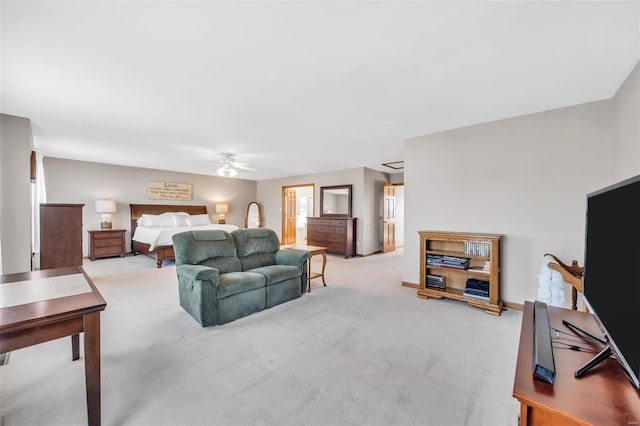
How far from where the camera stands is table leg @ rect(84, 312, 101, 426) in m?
1.37

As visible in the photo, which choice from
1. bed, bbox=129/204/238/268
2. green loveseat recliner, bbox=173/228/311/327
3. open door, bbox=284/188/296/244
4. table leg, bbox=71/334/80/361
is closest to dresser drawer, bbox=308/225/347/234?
open door, bbox=284/188/296/244

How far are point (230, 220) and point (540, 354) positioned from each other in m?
8.90

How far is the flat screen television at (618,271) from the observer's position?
766 millimetres

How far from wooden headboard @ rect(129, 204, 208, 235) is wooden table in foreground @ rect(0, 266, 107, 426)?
19.2 feet

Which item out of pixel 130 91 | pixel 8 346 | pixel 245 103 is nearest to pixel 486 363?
pixel 8 346

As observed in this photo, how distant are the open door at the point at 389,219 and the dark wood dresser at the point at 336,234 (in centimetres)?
107

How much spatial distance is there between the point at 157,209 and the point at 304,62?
273 inches

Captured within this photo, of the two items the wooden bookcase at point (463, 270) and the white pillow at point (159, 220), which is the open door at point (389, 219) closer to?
the wooden bookcase at point (463, 270)

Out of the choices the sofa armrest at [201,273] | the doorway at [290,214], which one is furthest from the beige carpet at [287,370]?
the doorway at [290,214]

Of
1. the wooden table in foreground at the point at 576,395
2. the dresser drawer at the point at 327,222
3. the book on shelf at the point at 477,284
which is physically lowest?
the book on shelf at the point at 477,284

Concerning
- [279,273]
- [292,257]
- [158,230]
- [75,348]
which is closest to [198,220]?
[158,230]

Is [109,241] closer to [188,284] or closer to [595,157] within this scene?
[188,284]

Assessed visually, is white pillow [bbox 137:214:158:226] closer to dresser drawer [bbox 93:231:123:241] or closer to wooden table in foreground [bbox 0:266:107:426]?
dresser drawer [bbox 93:231:123:241]

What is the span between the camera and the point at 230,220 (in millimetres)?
8969
